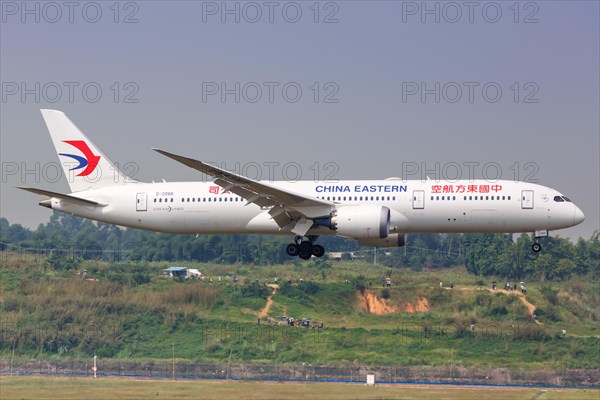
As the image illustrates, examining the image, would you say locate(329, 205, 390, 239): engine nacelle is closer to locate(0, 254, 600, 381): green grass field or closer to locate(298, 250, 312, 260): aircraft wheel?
locate(298, 250, 312, 260): aircraft wheel

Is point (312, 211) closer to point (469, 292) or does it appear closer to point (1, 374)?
point (1, 374)

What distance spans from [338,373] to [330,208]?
16909 millimetres

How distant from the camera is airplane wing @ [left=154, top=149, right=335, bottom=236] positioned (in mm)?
59750

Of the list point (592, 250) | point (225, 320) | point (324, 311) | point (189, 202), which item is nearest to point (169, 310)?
point (225, 320)

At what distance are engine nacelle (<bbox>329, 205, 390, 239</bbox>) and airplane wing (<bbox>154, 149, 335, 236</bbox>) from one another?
136 centimetres

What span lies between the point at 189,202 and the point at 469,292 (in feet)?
119

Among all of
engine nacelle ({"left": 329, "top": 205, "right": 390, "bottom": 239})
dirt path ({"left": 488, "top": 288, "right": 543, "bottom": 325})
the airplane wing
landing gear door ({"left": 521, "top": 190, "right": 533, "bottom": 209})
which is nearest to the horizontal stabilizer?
the airplane wing

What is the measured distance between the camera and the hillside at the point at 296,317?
80.8m

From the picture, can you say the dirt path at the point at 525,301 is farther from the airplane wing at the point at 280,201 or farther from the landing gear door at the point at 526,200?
the airplane wing at the point at 280,201

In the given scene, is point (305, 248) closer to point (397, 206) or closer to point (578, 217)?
point (397, 206)

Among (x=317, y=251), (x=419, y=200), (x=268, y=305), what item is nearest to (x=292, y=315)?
(x=268, y=305)

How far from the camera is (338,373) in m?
74.9

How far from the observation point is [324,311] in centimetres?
9256

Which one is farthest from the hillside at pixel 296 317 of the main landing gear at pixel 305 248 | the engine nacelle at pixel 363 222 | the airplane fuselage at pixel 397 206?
the engine nacelle at pixel 363 222
